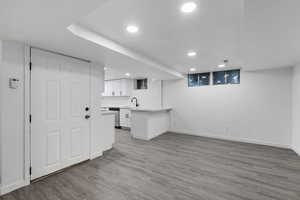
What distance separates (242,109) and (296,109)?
1255mm

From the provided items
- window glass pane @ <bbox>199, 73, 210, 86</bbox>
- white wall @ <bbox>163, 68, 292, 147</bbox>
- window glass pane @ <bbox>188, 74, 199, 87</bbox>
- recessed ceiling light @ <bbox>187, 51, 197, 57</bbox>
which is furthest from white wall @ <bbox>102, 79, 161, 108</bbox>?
recessed ceiling light @ <bbox>187, 51, 197, 57</bbox>

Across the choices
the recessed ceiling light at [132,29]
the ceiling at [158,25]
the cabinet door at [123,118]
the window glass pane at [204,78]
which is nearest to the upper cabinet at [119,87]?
the cabinet door at [123,118]

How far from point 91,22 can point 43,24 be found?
0.54 metres

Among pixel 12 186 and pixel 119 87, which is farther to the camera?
pixel 119 87

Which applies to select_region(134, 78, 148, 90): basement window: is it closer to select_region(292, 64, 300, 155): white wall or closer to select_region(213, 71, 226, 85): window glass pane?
select_region(213, 71, 226, 85): window glass pane

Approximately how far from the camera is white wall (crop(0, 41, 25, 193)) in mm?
1995

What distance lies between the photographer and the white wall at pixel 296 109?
3434mm

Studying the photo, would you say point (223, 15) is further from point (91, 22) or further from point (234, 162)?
point (234, 162)

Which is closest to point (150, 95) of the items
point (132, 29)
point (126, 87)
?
point (126, 87)

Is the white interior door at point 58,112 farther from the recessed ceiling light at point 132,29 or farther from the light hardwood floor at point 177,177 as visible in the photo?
the recessed ceiling light at point 132,29

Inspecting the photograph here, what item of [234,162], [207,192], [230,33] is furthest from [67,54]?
[234,162]

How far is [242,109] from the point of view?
462 cm

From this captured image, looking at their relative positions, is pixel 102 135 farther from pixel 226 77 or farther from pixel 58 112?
pixel 226 77

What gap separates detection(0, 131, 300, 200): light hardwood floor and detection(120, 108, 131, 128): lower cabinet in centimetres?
285
